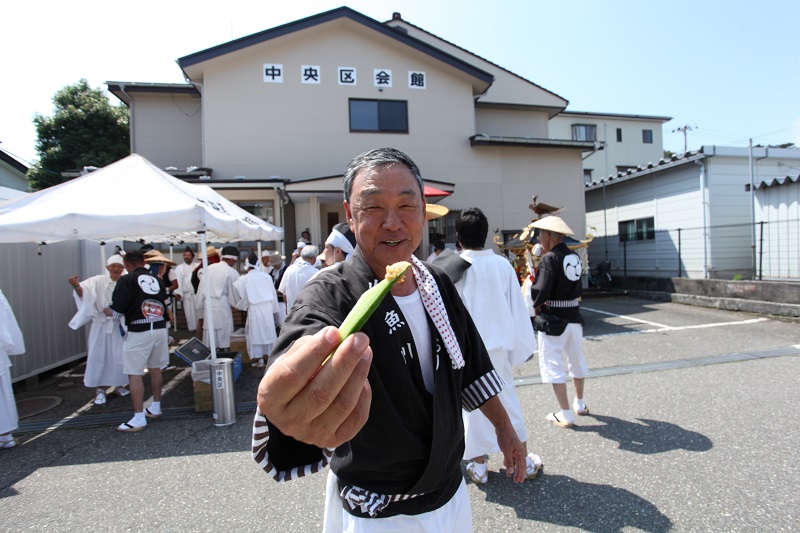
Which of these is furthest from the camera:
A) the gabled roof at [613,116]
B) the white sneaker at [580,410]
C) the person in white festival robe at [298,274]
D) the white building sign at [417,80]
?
the gabled roof at [613,116]

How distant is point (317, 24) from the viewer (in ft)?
40.2

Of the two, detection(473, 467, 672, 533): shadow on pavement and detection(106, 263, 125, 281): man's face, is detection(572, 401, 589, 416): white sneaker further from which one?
detection(106, 263, 125, 281): man's face

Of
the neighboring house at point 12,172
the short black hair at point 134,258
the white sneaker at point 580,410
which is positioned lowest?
the white sneaker at point 580,410

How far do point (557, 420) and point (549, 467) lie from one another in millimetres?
854

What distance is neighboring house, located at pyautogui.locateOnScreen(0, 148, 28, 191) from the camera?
14.8 metres

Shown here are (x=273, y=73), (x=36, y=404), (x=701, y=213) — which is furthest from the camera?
(x=273, y=73)

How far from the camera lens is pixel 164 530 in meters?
2.75

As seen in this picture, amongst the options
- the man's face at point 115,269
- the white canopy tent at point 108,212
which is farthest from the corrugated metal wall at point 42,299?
the white canopy tent at point 108,212

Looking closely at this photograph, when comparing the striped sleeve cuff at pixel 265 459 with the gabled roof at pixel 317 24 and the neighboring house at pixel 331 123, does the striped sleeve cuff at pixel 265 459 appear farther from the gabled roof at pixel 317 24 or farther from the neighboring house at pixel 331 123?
the gabled roof at pixel 317 24

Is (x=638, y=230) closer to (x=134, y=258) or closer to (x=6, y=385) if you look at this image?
(x=134, y=258)

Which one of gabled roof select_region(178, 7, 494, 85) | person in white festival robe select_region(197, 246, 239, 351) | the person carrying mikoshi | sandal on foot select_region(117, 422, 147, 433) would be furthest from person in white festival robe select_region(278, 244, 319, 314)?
gabled roof select_region(178, 7, 494, 85)

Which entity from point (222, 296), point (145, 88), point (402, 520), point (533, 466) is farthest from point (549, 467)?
point (145, 88)

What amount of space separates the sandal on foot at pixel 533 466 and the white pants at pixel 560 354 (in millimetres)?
899

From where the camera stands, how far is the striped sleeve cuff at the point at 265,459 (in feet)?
3.33
